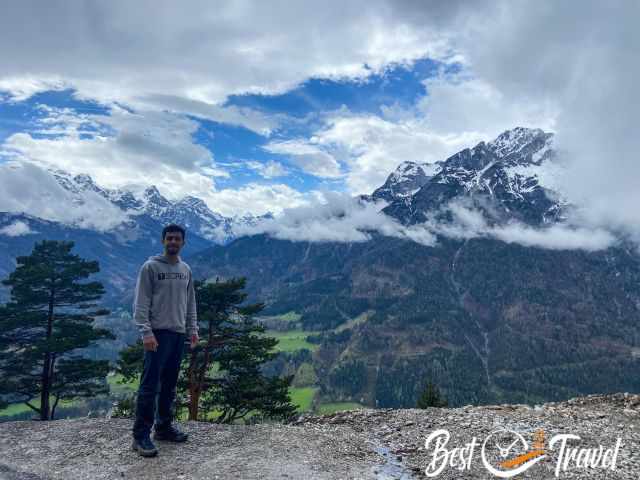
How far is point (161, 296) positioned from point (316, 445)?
5.00m

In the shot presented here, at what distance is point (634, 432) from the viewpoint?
32.6ft

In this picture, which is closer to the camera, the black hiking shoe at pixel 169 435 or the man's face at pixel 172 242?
the man's face at pixel 172 242

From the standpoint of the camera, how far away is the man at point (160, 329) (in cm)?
883

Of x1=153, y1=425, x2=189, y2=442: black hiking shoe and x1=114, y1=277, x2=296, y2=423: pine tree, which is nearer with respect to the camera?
x1=153, y1=425, x2=189, y2=442: black hiking shoe

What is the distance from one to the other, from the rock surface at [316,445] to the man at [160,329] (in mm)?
530

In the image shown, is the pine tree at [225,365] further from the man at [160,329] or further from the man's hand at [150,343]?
the man's hand at [150,343]

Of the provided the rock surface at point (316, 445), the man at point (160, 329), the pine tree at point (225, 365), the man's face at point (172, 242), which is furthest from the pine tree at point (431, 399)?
the man's face at point (172, 242)

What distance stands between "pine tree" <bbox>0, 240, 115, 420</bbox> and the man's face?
75.4 ft

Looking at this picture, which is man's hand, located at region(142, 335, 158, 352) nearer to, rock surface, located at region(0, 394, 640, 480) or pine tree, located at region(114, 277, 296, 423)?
rock surface, located at region(0, 394, 640, 480)

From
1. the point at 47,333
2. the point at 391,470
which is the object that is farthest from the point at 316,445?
the point at 47,333

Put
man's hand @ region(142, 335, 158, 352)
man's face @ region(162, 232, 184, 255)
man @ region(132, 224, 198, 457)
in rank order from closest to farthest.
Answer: man's hand @ region(142, 335, 158, 352)
man @ region(132, 224, 198, 457)
man's face @ region(162, 232, 184, 255)

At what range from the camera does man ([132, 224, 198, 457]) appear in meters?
8.83

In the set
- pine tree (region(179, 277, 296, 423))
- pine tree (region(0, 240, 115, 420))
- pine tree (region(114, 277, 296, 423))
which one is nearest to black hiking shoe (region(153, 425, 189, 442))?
pine tree (region(114, 277, 296, 423))

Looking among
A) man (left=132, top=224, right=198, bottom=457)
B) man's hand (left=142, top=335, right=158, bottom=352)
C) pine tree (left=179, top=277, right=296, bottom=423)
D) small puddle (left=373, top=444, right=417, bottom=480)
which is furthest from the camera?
pine tree (left=179, top=277, right=296, bottom=423)
